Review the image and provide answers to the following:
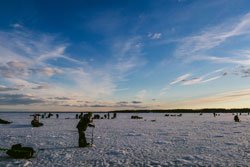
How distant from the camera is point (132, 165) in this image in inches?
Answer: 372

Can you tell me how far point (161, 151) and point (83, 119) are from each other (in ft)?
13.4

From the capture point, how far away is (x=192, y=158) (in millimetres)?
10594

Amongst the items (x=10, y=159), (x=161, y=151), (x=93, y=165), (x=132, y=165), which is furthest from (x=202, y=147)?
(x=10, y=159)

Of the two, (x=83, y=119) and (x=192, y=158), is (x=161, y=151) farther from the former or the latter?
(x=83, y=119)

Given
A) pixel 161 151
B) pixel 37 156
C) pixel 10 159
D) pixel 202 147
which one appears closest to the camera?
pixel 10 159

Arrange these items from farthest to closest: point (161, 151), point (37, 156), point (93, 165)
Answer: point (161, 151) → point (37, 156) → point (93, 165)

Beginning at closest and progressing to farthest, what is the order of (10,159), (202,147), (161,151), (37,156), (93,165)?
1. (93,165)
2. (10,159)
3. (37,156)
4. (161,151)
5. (202,147)

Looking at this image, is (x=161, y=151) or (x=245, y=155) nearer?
(x=245, y=155)

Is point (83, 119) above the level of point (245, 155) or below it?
above

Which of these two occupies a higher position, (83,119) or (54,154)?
(83,119)

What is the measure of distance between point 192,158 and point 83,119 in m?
5.66

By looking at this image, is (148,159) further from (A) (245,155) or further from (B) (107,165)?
(A) (245,155)

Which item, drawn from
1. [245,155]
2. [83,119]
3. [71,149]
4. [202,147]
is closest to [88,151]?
[71,149]

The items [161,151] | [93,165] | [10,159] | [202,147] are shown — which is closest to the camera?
[93,165]
